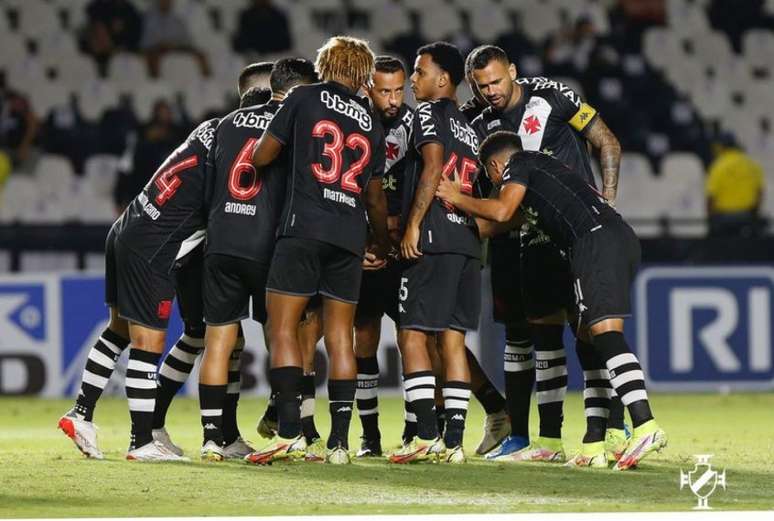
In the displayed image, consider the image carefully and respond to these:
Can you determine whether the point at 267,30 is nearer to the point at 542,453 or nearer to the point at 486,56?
the point at 486,56

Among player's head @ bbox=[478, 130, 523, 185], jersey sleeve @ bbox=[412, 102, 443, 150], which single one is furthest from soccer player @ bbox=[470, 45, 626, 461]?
jersey sleeve @ bbox=[412, 102, 443, 150]

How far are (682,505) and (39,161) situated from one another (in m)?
11.3

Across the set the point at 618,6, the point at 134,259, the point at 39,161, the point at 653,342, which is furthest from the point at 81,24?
the point at 134,259

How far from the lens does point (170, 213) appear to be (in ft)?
26.3

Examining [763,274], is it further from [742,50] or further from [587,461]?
[742,50]

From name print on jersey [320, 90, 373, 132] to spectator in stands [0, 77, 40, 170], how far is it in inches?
372

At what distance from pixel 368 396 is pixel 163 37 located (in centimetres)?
1036

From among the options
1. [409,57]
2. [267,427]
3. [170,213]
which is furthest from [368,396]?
[409,57]

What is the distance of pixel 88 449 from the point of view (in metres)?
8.08

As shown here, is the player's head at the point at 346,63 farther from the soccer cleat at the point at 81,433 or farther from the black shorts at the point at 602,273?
the soccer cleat at the point at 81,433

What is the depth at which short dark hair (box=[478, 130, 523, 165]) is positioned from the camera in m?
7.86

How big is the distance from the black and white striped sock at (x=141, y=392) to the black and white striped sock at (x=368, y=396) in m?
1.16

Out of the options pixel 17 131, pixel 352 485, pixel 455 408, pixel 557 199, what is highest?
pixel 17 131

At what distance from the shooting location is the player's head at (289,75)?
7.89 meters
